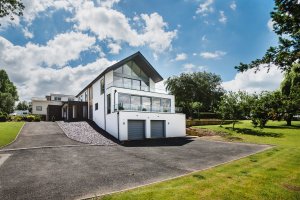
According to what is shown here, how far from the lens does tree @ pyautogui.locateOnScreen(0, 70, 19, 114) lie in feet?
185

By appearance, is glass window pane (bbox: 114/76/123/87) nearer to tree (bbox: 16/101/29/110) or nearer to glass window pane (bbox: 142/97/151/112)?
glass window pane (bbox: 142/97/151/112)

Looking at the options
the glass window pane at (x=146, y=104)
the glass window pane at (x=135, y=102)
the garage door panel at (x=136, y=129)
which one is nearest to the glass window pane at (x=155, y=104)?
the glass window pane at (x=146, y=104)

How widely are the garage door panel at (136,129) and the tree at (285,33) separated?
19217 millimetres

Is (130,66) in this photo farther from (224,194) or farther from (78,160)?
(224,194)

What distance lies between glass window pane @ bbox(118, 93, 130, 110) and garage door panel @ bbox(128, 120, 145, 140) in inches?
71.4

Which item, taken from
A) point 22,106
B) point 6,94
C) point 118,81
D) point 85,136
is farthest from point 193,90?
point 22,106

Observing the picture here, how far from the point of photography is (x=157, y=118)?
28.3 m

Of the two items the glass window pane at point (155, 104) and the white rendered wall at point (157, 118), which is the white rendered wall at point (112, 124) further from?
the glass window pane at point (155, 104)

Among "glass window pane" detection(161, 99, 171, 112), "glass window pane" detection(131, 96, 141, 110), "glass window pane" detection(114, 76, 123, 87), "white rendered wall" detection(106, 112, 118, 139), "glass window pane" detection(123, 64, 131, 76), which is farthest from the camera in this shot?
"glass window pane" detection(161, 99, 171, 112)

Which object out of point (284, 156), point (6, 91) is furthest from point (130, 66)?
point (6, 91)

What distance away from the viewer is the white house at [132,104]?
25.3 metres

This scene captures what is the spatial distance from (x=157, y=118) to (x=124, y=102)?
4975 mm

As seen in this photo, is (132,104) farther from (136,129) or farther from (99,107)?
(99,107)

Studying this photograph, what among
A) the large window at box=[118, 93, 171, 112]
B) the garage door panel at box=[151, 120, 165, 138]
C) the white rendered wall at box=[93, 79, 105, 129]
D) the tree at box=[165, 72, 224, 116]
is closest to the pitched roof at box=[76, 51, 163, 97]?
the white rendered wall at box=[93, 79, 105, 129]
